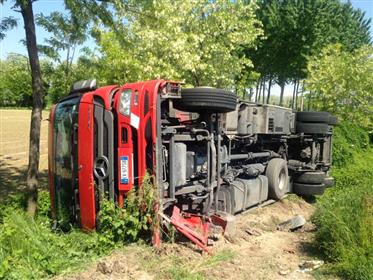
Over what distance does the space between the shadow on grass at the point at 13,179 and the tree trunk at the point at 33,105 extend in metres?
2.09

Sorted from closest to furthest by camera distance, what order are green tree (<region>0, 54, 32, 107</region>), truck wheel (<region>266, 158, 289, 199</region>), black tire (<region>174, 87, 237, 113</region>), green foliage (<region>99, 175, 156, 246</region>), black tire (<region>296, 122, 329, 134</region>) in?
green foliage (<region>99, 175, 156, 246</region>)
black tire (<region>174, 87, 237, 113</region>)
truck wheel (<region>266, 158, 289, 199</region>)
black tire (<region>296, 122, 329, 134</region>)
green tree (<region>0, 54, 32, 107</region>)

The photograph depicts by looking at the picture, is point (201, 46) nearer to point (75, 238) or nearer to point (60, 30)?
point (60, 30)

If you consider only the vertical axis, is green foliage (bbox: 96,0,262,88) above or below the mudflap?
above

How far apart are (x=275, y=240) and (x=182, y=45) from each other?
9831mm

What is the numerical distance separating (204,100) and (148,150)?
1026mm

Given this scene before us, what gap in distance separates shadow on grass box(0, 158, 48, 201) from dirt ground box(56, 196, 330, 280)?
17.6 ft

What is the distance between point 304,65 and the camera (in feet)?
106

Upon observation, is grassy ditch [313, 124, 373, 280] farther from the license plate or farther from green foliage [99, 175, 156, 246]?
the license plate

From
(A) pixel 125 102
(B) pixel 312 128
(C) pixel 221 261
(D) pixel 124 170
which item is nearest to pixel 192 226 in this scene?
(C) pixel 221 261

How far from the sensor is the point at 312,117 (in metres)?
10.9

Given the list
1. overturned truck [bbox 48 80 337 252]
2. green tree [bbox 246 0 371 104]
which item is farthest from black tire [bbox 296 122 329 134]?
green tree [bbox 246 0 371 104]

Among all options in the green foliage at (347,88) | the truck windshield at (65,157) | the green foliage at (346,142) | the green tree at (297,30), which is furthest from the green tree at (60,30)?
the green tree at (297,30)

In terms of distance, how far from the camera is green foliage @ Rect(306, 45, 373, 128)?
76.7 ft

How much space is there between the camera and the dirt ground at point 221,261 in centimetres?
467
